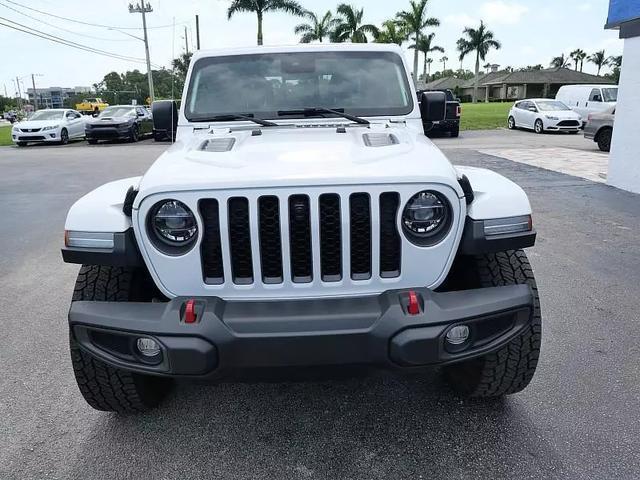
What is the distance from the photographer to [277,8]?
35000 mm

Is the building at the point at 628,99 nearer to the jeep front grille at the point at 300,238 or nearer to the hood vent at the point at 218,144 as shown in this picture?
the hood vent at the point at 218,144

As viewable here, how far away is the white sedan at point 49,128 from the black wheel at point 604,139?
18748 millimetres

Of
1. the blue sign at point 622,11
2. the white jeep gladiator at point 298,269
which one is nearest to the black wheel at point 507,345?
the white jeep gladiator at point 298,269

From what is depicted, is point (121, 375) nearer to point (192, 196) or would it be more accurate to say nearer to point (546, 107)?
point (192, 196)

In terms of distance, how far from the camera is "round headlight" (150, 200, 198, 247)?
7.21ft

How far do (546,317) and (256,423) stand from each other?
7.61ft

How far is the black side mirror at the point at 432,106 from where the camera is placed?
386 centimetres

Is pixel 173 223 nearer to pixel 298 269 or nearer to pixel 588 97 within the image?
pixel 298 269

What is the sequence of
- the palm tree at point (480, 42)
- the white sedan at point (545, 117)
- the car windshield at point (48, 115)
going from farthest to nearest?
the palm tree at point (480, 42)
the car windshield at point (48, 115)
the white sedan at point (545, 117)

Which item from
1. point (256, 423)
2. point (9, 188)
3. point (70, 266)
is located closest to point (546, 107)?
point (9, 188)

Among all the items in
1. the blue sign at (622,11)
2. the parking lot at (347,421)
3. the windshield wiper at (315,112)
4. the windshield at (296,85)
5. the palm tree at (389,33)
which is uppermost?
the palm tree at (389,33)

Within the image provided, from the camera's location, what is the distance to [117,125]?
20656mm

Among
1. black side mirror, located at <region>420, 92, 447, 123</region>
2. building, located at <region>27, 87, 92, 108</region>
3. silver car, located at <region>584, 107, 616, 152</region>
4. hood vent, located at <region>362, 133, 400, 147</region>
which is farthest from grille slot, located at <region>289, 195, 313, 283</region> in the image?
building, located at <region>27, 87, 92, 108</region>

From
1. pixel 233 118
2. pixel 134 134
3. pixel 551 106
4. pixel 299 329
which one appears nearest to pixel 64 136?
pixel 134 134
